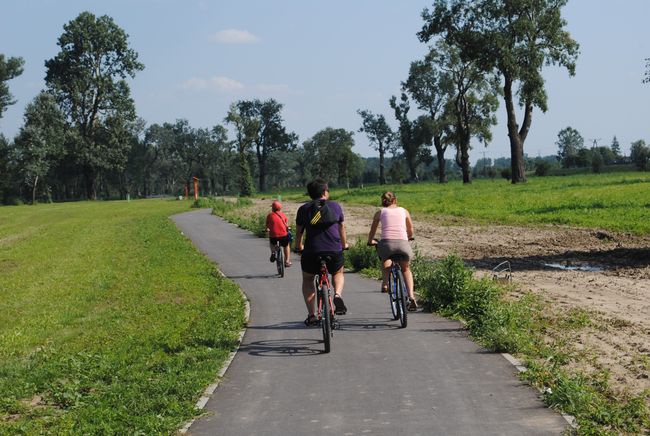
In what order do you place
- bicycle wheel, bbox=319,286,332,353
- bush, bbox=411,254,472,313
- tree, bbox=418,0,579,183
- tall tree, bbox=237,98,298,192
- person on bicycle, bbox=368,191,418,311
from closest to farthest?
bicycle wheel, bbox=319,286,332,353, person on bicycle, bbox=368,191,418,311, bush, bbox=411,254,472,313, tree, bbox=418,0,579,183, tall tree, bbox=237,98,298,192

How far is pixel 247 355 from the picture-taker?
9539 mm

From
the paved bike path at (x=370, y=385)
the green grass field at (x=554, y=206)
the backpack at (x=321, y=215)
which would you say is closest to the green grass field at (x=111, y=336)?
the paved bike path at (x=370, y=385)

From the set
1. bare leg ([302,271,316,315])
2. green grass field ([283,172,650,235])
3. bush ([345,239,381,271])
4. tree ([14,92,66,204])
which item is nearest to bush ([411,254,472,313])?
bare leg ([302,271,316,315])

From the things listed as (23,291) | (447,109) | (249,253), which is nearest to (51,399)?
(23,291)

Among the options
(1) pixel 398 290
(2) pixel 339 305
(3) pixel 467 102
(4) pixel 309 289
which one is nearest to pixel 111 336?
(4) pixel 309 289

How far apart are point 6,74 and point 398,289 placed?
295 feet

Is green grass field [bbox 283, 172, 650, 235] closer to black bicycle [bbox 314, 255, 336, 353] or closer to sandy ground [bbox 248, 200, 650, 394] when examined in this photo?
sandy ground [bbox 248, 200, 650, 394]

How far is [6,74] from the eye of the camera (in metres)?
89.9

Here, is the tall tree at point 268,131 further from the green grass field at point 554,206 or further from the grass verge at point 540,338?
the grass verge at point 540,338

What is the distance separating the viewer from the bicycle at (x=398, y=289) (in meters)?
10.6

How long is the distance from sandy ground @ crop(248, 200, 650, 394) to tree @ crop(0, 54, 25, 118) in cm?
6964

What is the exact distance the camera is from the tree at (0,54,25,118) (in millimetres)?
88562

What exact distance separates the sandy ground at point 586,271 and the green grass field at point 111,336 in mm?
4649

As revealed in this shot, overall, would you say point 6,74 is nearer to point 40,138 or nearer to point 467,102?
point 40,138
